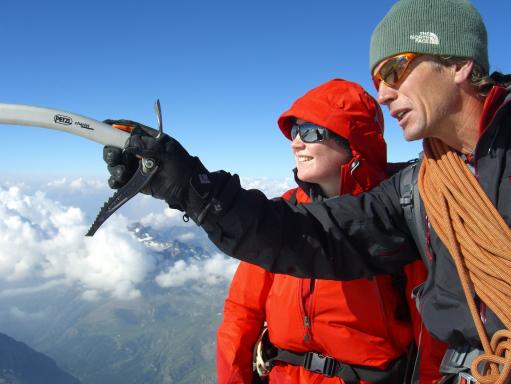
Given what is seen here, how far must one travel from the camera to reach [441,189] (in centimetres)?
271

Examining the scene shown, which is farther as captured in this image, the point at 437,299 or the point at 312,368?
the point at 312,368

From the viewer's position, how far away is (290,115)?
445 cm

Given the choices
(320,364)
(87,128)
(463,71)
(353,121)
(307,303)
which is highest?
(353,121)

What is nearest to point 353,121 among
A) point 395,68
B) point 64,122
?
point 395,68

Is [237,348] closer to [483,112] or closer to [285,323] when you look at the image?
[285,323]

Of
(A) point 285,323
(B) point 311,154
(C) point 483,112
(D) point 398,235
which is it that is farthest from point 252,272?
(C) point 483,112

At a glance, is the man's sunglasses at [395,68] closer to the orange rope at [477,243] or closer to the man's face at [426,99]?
the man's face at [426,99]

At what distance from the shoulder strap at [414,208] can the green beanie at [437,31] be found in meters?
0.98

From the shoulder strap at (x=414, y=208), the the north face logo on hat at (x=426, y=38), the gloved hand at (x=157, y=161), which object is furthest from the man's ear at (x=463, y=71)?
the gloved hand at (x=157, y=161)

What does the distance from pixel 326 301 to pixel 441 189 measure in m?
1.58

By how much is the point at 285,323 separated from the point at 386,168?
208cm

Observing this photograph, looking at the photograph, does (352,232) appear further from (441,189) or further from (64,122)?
(64,122)

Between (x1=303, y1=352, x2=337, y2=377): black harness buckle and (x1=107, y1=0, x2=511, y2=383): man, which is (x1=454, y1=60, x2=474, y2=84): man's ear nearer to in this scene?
(x1=107, y1=0, x2=511, y2=383): man

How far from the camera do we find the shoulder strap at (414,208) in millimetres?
3021
